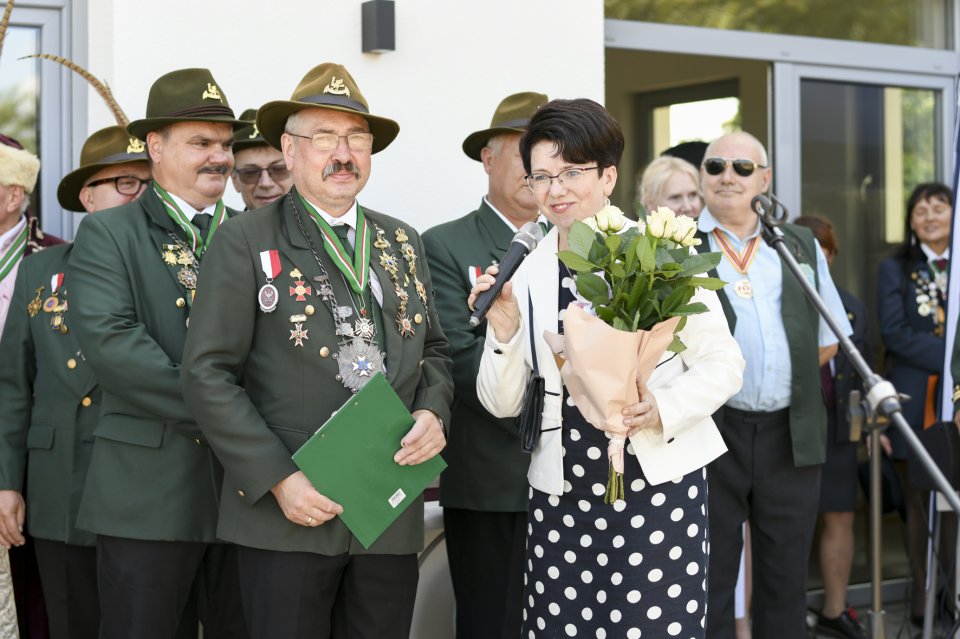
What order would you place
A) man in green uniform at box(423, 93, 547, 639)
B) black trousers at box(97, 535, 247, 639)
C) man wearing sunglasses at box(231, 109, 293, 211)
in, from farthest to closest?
man wearing sunglasses at box(231, 109, 293, 211) < man in green uniform at box(423, 93, 547, 639) < black trousers at box(97, 535, 247, 639)

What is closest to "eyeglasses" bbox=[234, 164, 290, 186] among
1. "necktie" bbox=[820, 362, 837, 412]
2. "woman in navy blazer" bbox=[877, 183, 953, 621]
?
"necktie" bbox=[820, 362, 837, 412]

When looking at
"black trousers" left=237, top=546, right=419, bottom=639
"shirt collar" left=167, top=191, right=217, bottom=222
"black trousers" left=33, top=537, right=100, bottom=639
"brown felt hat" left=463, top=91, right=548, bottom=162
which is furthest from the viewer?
"brown felt hat" left=463, top=91, right=548, bottom=162

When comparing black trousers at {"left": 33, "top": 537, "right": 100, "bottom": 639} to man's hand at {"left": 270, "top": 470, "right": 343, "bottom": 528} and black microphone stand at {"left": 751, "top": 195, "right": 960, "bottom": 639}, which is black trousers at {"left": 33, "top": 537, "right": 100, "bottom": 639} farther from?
black microphone stand at {"left": 751, "top": 195, "right": 960, "bottom": 639}

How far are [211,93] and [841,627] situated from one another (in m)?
3.87

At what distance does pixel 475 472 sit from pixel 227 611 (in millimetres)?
882

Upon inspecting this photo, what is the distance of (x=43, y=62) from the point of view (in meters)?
4.79

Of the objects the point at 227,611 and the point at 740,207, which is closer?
the point at 227,611

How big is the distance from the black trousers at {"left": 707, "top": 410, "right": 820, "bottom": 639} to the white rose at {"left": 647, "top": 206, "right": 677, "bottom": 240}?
1.67 metres

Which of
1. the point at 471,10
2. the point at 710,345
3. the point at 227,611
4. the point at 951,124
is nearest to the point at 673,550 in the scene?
the point at 710,345

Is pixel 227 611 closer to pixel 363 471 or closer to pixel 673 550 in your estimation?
pixel 363 471

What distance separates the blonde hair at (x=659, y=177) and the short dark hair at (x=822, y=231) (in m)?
0.98

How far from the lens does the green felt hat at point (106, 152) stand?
162 inches

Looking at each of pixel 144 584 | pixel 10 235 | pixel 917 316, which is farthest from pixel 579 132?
pixel 917 316

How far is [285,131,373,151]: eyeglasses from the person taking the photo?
3.21 meters
